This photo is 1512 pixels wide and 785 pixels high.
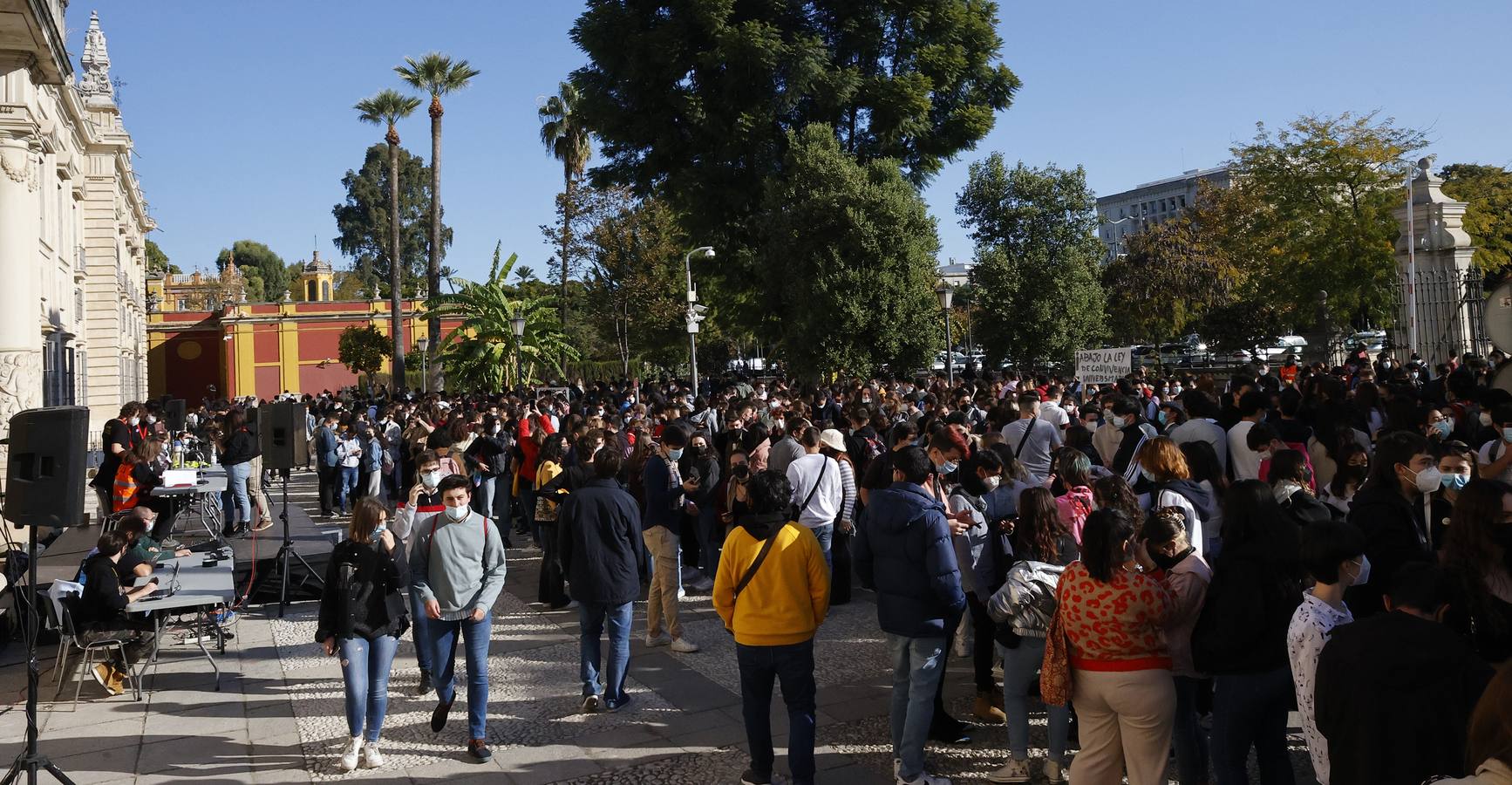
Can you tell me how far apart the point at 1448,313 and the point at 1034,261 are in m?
10.9

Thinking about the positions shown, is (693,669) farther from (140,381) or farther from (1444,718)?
(140,381)

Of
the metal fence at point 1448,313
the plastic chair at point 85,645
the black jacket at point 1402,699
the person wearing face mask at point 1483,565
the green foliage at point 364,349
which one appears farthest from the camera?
the green foliage at point 364,349

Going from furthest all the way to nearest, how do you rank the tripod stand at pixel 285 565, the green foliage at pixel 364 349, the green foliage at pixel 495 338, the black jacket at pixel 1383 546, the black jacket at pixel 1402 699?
the green foliage at pixel 364 349
the green foliage at pixel 495 338
the tripod stand at pixel 285 565
the black jacket at pixel 1383 546
the black jacket at pixel 1402 699

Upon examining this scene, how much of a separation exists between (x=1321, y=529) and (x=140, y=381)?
159 ft

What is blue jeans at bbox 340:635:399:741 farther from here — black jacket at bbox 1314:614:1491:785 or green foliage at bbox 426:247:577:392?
green foliage at bbox 426:247:577:392

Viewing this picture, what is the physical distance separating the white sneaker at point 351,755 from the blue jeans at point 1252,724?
4.46 m

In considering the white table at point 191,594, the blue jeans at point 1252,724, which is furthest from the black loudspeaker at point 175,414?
the blue jeans at point 1252,724

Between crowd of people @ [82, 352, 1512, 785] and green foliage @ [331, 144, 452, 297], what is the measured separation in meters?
78.6

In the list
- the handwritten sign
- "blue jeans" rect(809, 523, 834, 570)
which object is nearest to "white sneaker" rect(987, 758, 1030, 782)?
"blue jeans" rect(809, 523, 834, 570)

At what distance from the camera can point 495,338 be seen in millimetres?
31844

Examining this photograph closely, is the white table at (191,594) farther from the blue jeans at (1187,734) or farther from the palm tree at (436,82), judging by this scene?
the palm tree at (436,82)

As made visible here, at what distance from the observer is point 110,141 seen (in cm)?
3153

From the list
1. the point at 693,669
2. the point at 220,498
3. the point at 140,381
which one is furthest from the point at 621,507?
the point at 140,381

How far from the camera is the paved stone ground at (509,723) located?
19.6ft
